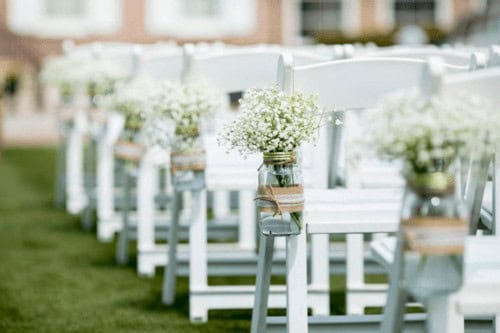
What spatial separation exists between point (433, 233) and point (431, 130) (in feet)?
0.71

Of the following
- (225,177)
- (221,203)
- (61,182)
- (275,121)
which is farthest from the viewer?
(61,182)

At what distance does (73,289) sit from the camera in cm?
596

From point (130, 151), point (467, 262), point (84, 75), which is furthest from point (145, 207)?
point (467, 262)

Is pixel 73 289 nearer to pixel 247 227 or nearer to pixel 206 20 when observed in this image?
pixel 247 227

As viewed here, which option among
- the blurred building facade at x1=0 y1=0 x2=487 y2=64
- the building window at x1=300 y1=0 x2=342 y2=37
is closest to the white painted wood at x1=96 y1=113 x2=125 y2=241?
the blurred building facade at x1=0 y1=0 x2=487 y2=64

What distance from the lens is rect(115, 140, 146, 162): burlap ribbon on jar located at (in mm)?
5965

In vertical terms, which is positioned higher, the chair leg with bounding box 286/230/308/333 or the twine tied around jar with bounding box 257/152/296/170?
the twine tied around jar with bounding box 257/152/296/170

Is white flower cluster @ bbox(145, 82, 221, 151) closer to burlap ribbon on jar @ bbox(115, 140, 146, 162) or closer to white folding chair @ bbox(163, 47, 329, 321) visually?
white folding chair @ bbox(163, 47, 329, 321)

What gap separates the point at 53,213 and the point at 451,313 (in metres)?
6.45

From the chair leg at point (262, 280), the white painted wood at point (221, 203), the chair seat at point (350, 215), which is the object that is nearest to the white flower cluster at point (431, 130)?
the chair seat at point (350, 215)

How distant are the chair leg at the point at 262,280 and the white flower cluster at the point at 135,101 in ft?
3.53

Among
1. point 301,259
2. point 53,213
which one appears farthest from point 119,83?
point 301,259

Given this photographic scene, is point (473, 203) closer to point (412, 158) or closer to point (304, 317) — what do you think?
point (304, 317)

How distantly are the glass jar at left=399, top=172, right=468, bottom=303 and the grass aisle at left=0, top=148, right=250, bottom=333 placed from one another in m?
2.30
